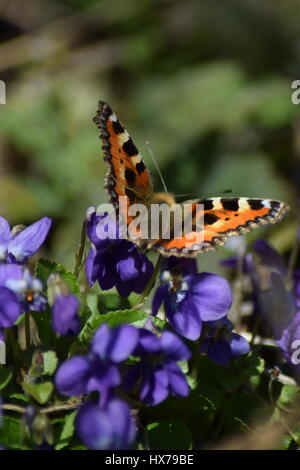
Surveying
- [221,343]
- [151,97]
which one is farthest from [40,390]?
[151,97]

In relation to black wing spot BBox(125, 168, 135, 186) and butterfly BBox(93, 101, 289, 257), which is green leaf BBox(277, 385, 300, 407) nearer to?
butterfly BBox(93, 101, 289, 257)

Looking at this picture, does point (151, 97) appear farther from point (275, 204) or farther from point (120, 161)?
point (275, 204)

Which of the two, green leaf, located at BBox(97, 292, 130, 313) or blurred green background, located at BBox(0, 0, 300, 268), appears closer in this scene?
green leaf, located at BBox(97, 292, 130, 313)

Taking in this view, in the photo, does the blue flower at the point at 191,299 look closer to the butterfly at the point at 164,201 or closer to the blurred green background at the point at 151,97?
the butterfly at the point at 164,201

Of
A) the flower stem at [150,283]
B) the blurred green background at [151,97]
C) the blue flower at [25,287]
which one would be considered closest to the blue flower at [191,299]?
the flower stem at [150,283]

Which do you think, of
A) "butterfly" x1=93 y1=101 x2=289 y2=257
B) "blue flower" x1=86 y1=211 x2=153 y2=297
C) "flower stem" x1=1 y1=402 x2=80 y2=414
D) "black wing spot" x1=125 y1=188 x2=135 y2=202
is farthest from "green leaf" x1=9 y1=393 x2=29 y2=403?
"black wing spot" x1=125 y1=188 x2=135 y2=202
